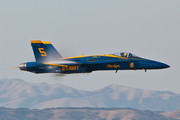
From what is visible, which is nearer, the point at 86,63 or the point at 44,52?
the point at 86,63

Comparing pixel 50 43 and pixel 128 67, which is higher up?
pixel 50 43

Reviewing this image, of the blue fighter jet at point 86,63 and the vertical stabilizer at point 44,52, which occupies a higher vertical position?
the vertical stabilizer at point 44,52

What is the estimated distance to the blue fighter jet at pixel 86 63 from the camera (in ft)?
154

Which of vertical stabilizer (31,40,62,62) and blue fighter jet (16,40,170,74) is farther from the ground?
vertical stabilizer (31,40,62,62)

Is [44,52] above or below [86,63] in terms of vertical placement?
above

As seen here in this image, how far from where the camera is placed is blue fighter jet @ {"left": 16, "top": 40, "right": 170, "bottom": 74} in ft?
154

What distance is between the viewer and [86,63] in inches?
1841

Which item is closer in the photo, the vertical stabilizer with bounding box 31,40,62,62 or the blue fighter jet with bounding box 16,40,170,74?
the blue fighter jet with bounding box 16,40,170,74

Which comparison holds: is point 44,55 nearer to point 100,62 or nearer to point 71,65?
point 71,65

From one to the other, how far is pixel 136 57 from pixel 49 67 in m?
12.9

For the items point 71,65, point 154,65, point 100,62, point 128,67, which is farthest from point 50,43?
point 154,65

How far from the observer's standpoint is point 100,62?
153 ft

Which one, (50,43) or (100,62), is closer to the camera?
(100,62)

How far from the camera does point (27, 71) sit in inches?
1886
